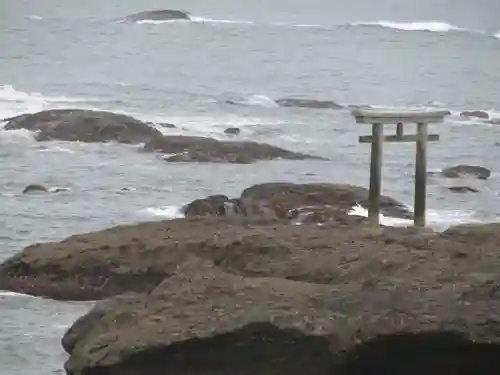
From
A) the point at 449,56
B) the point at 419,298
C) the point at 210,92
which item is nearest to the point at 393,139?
the point at 419,298

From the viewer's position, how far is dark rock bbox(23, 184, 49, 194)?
994 inches

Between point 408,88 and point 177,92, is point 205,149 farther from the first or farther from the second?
point 408,88

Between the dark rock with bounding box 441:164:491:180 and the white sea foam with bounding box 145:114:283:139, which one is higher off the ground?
the white sea foam with bounding box 145:114:283:139

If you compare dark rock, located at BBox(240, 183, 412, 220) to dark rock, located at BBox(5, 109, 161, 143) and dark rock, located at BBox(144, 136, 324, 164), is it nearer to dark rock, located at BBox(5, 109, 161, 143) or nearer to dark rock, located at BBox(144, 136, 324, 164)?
dark rock, located at BBox(144, 136, 324, 164)

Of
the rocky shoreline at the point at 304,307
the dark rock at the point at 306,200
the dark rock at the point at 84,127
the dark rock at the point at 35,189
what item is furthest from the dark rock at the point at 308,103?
the rocky shoreline at the point at 304,307

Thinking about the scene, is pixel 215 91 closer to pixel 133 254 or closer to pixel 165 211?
pixel 165 211

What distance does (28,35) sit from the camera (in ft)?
223

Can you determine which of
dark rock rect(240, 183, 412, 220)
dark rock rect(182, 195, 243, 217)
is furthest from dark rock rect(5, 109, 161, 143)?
dark rock rect(182, 195, 243, 217)

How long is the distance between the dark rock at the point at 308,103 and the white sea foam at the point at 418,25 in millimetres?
36958

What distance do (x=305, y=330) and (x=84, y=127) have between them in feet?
69.9

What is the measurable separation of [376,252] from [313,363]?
2.65 metres

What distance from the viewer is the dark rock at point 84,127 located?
107ft

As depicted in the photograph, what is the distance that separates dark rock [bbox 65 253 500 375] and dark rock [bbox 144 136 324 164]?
666 inches

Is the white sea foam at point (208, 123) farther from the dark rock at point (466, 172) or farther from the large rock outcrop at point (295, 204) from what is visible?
the large rock outcrop at point (295, 204)
